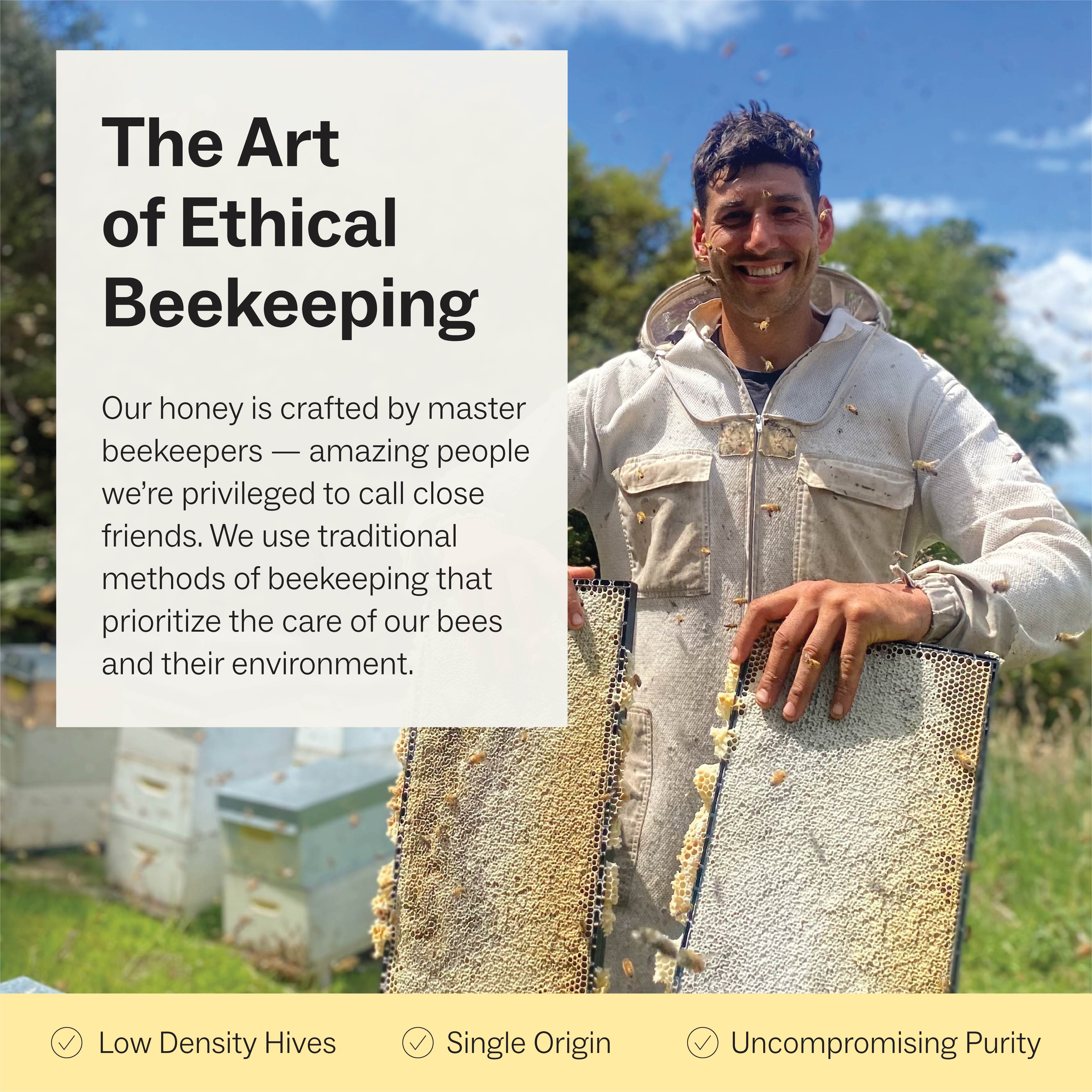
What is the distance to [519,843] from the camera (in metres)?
1.70

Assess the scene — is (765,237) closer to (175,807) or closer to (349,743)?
(349,743)

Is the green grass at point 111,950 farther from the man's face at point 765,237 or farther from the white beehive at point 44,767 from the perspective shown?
the man's face at point 765,237

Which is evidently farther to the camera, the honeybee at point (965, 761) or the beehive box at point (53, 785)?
the beehive box at point (53, 785)

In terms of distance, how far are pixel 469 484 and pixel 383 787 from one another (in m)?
2.39

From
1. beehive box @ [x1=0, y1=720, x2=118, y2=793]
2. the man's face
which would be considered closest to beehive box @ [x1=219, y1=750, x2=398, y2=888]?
beehive box @ [x1=0, y1=720, x2=118, y2=793]

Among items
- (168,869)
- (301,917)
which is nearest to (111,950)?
(168,869)

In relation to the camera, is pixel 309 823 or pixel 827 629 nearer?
pixel 827 629

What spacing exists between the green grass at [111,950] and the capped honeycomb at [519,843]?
2267 mm

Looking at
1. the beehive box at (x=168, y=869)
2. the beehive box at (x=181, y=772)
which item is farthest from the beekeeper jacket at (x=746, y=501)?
the beehive box at (x=168, y=869)

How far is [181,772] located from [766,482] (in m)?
3.36

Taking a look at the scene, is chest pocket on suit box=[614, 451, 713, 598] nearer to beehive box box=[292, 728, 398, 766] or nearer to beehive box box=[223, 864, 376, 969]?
beehive box box=[223, 864, 376, 969]
